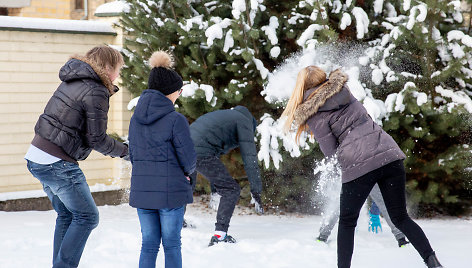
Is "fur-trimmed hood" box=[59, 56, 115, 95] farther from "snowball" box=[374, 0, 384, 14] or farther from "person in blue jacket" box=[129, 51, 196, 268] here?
"snowball" box=[374, 0, 384, 14]

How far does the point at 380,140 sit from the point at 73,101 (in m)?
2.25

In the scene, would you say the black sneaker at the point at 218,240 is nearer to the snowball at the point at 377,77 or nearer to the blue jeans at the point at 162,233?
the blue jeans at the point at 162,233

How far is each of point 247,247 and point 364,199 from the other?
1847 millimetres

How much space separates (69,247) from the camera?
3.92 m

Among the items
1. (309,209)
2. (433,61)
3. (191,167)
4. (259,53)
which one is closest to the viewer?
(191,167)

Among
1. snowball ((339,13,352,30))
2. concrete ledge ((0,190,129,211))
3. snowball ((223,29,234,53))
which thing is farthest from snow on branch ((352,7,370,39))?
concrete ledge ((0,190,129,211))

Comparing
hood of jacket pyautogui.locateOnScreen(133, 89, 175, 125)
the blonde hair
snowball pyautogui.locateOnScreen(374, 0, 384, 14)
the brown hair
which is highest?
snowball pyautogui.locateOnScreen(374, 0, 384, 14)

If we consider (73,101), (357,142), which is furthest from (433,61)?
(73,101)

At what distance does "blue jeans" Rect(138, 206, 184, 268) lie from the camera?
12.5ft

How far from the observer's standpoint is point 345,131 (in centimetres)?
395

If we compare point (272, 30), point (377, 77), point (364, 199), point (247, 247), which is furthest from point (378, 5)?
point (364, 199)

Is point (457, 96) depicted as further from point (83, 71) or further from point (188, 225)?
point (83, 71)

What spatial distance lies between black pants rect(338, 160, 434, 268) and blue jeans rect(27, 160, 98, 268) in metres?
1.85

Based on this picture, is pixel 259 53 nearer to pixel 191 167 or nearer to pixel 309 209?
pixel 309 209
